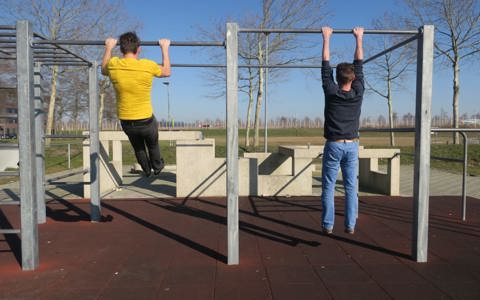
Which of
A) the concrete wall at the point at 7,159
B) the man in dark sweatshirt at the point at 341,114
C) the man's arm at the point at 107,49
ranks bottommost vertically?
the concrete wall at the point at 7,159

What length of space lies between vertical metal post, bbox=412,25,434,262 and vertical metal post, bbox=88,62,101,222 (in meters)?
3.67

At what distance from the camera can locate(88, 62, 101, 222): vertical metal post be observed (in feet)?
15.6

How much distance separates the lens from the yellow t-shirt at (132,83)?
337 centimetres

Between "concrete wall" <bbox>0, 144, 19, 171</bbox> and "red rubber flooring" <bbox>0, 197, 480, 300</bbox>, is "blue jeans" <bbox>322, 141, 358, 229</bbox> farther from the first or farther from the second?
"concrete wall" <bbox>0, 144, 19, 171</bbox>

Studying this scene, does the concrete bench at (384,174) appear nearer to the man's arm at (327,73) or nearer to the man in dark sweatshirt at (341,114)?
the man in dark sweatshirt at (341,114)

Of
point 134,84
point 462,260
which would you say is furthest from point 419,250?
point 134,84

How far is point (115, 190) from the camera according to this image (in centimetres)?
784

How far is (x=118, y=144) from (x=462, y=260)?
770 cm

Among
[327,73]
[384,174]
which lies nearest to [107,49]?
[327,73]

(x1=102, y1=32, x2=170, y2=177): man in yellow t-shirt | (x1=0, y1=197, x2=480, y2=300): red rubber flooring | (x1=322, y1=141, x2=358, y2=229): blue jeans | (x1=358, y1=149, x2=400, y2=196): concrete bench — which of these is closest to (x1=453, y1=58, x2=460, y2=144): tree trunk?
(x1=358, y1=149, x2=400, y2=196): concrete bench

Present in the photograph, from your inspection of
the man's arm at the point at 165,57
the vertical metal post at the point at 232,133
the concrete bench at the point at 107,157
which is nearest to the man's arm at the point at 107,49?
the man's arm at the point at 165,57

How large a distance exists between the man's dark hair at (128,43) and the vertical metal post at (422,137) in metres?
2.49

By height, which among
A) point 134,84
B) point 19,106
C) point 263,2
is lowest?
point 19,106

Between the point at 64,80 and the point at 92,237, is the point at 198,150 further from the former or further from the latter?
the point at 64,80
